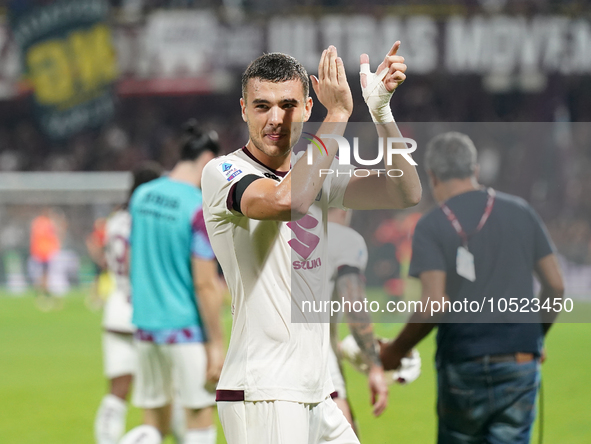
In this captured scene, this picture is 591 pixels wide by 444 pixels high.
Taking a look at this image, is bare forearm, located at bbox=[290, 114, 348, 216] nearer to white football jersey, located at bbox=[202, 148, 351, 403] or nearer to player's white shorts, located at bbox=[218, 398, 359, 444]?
white football jersey, located at bbox=[202, 148, 351, 403]

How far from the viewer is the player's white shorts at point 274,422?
2.64 metres

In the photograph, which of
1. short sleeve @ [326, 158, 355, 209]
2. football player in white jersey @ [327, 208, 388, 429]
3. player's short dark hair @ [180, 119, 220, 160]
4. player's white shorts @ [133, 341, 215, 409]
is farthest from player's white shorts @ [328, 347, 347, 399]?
player's short dark hair @ [180, 119, 220, 160]

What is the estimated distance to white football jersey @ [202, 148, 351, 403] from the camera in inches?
106

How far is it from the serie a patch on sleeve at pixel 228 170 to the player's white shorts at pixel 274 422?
0.79 meters

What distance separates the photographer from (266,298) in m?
2.70

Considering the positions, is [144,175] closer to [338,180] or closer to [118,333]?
[118,333]

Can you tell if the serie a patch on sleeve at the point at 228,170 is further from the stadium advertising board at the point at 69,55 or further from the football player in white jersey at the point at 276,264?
the stadium advertising board at the point at 69,55

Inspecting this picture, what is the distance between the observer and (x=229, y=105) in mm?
26922

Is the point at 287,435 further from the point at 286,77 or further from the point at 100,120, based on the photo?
the point at 100,120

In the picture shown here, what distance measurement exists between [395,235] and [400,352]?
12400mm

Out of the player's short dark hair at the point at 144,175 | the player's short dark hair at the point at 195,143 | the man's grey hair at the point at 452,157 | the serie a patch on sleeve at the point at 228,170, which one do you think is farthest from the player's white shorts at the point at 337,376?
the player's short dark hair at the point at 144,175

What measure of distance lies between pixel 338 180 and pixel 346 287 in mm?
1212

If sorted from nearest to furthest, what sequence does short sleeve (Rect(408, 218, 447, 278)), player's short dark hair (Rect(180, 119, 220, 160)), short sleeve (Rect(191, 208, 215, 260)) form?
short sleeve (Rect(408, 218, 447, 278)), short sleeve (Rect(191, 208, 215, 260)), player's short dark hair (Rect(180, 119, 220, 160))

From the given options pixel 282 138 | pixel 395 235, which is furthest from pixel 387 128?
pixel 395 235
